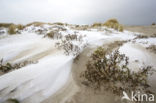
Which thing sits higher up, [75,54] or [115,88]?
[75,54]

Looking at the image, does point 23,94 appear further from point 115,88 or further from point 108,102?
point 115,88

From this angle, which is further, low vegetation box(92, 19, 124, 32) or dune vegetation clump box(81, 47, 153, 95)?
low vegetation box(92, 19, 124, 32)

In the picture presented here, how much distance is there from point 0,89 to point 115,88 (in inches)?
87.3

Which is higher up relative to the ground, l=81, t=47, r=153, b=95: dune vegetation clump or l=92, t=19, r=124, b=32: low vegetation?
l=92, t=19, r=124, b=32: low vegetation

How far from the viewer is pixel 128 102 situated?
5.08 feet

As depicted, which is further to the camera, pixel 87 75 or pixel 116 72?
pixel 87 75

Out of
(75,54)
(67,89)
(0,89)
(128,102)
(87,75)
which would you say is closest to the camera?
(128,102)

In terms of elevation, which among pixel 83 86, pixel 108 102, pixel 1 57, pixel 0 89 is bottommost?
pixel 108 102

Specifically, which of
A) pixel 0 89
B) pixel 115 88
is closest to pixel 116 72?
pixel 115 88

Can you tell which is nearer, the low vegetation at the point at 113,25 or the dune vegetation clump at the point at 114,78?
the dune vegetation clump at the point at 114,78

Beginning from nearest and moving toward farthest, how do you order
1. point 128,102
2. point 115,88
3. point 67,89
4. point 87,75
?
point 128,102
point 115,88
point 67,89
point 87,75

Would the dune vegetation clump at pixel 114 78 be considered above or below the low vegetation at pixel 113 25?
below

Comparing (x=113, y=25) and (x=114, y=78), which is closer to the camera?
(x=114, y=78)

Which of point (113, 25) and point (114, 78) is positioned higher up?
point (113, 25)
